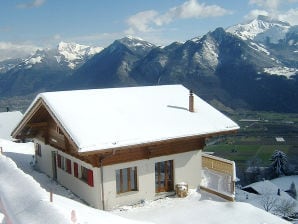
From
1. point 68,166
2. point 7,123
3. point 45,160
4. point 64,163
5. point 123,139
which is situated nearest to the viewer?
point 123,139

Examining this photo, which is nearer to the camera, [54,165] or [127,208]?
[127,208]

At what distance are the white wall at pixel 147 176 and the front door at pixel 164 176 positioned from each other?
265mm

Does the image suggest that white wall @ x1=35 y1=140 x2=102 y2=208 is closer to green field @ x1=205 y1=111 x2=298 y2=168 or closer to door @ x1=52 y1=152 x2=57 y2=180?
door @ x1=52 y1=152 x2=57 y2=180

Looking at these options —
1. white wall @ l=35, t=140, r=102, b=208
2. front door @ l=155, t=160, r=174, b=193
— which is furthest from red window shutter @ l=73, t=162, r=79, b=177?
front door @ l=155, t=160, r=174, b=193

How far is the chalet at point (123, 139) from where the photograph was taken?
626 inches

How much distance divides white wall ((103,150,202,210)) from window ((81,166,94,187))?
0.66 meters

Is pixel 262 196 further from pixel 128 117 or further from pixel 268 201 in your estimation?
pixel 128 117

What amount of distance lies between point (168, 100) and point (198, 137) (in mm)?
3369

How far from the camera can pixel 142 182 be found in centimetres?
1723

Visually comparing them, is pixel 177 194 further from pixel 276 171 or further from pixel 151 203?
pixel 276 171

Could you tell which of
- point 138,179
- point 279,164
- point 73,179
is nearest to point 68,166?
point 73,179

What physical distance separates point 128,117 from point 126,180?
9.37 feet

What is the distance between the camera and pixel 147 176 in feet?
57.1

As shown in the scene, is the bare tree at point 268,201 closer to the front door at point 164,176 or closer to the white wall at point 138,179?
the white wall at point 138,179
